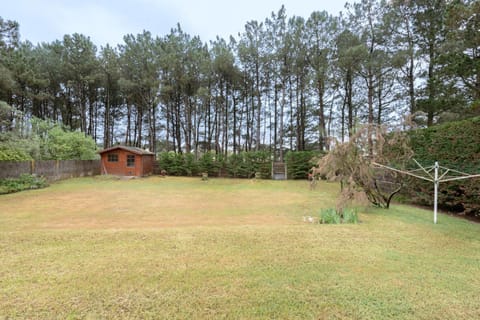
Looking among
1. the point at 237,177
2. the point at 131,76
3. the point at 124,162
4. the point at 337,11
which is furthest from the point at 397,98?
the point at 131,76

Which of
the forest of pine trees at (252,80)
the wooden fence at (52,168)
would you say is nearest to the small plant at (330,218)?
the forest of pine trees at (252,80)

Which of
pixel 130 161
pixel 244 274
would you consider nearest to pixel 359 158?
pixel 244 274

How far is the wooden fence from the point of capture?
31.1 feet

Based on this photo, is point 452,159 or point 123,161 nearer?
point 452,159

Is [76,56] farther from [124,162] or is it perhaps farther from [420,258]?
[420,258]

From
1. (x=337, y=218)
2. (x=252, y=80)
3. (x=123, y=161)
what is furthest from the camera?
(x=252, y=80)

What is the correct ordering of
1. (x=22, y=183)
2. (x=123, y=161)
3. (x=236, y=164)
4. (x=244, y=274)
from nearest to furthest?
(x=244, y=274), (x=22, y=183), (x=123, y=161), (x=236, y=164)

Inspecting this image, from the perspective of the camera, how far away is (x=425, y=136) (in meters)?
6.76

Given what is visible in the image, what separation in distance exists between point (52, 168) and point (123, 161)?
4.09 m

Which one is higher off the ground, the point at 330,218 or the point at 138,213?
the point at 330,218

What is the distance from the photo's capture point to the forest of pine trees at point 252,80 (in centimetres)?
1112

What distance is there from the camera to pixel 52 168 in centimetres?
1180

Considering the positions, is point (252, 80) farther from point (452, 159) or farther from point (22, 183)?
point (22, 183)

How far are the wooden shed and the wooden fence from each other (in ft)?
2.79
